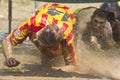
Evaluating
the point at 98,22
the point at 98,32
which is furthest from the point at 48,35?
the point at 98,32

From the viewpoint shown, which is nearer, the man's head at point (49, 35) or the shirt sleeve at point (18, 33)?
the man's head at point (49, 35)

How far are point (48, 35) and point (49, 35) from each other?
0.5 inches

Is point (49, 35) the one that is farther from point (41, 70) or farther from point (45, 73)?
point (41, 70)

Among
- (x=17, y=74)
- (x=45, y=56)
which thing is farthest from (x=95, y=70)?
(x=17, y=74)

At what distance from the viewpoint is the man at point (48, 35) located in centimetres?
530

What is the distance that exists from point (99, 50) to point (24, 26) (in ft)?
7.09

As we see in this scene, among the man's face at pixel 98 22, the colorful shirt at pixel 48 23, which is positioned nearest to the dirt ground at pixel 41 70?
the colorful shirt at pixel 48 23

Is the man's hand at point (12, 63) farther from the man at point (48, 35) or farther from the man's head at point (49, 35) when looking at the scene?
the man's head at point (49, 35)

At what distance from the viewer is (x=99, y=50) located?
754cm

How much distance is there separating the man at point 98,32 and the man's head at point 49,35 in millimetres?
1500

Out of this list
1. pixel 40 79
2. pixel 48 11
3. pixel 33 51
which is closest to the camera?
pixel 40 79

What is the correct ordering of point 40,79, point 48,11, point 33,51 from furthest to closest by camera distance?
1. point 33,51
2. point 48,11
3. point 40,79

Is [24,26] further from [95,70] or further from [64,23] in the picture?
[95,70]

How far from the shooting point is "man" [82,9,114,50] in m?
6.75
